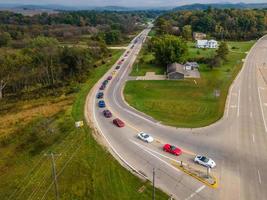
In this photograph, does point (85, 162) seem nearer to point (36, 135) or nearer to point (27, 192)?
point (27, 192)

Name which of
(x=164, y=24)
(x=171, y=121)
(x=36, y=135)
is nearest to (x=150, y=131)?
(x=171, y=121)

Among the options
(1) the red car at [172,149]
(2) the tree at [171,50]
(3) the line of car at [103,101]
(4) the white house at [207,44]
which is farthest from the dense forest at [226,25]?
(1) the red car at [172,149]

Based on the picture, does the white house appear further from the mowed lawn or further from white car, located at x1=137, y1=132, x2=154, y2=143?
white car, located at x1=137, y1=132, x2=154, y2=143

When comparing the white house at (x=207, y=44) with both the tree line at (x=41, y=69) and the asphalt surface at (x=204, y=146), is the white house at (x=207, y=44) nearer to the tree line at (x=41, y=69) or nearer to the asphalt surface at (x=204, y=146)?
the tree line at (x=41, y=69)

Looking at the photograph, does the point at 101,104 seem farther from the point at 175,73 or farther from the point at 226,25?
the point at 226,25

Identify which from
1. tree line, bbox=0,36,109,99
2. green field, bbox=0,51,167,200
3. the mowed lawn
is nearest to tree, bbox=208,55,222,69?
the mowed lawn
